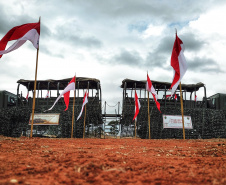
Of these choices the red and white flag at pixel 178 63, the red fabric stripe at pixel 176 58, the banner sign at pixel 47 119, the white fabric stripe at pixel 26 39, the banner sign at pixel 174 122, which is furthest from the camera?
the banner sign at pixel 174 122

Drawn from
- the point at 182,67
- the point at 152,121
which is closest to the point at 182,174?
the point at 182,67

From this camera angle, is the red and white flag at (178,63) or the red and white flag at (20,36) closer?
the red and white flag at (20,36)

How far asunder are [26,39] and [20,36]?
25 centimetres

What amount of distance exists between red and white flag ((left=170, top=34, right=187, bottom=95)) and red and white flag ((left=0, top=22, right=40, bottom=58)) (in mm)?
6345

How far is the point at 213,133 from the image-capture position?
1716cm

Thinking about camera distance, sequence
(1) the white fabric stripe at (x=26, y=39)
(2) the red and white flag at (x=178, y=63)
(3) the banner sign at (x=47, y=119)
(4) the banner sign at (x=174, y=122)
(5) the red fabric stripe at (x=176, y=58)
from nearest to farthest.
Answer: (1) the white fabric stripe at (x=26, y=39)
(2) the red and white flag at (x=178, y=63)
(5) the red fabric stripe at (x=176, y=58)
(3) the banner sign at (x=47, y=119)
(4) the banner sign at (x=174, y=122)

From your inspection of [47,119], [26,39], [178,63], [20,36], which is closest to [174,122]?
[178,63]

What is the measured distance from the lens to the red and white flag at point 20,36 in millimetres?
8281

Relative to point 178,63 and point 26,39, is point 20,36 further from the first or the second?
point 178,63

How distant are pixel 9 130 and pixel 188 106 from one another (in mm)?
15811

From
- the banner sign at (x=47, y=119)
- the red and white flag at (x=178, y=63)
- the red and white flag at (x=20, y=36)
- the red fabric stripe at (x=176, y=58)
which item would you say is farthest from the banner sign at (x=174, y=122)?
the red and white flag at (x=20, y=36)

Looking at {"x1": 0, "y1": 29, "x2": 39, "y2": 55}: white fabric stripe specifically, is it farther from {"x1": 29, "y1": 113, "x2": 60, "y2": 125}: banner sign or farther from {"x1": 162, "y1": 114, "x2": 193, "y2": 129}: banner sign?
{"x1": 162, "y1": 114, "x2": 193, "y2": 129}: banner sign

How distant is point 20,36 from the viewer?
8.58m

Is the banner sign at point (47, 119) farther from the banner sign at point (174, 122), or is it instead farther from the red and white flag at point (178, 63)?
the red and white flag at point (178, 63)
